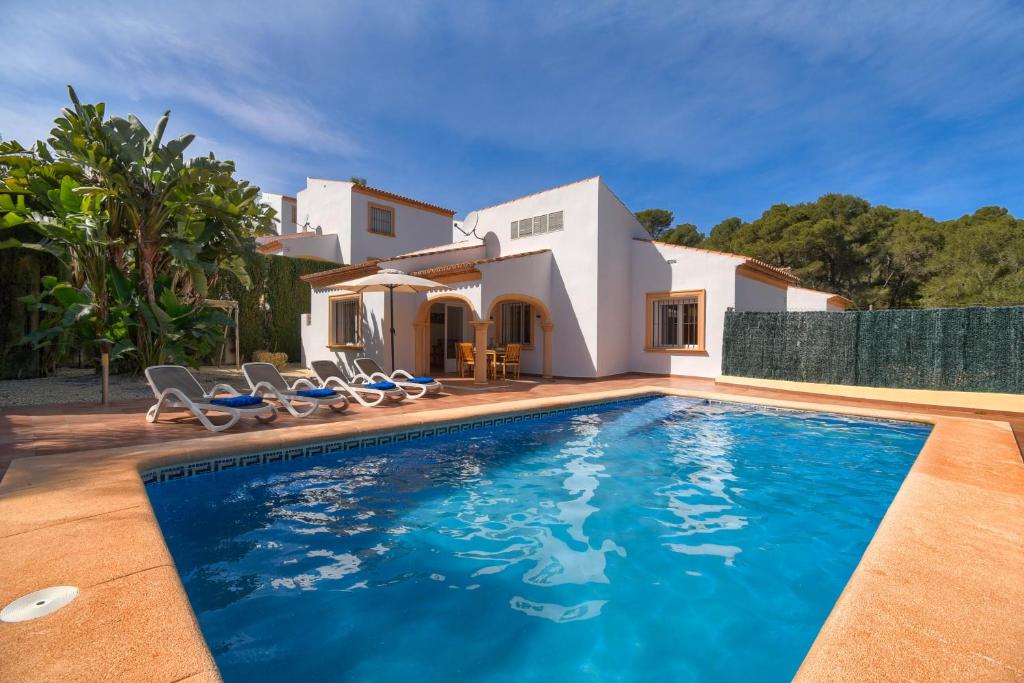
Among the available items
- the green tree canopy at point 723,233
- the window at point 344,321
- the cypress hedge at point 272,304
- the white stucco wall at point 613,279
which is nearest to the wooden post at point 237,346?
the cypress hedge at point 272,304

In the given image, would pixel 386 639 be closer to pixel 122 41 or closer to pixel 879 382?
pixel 122 41

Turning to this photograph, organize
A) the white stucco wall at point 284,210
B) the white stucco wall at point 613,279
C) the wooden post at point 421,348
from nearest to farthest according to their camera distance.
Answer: the wooden post at point 421,348
the white stucco wall at point 613,279
the white stucco wall at point 284,210

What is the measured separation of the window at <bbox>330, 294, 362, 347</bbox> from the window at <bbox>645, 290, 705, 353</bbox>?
34.3 ft

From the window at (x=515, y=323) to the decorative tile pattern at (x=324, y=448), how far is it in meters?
7.74

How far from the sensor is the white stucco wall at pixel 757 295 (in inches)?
623

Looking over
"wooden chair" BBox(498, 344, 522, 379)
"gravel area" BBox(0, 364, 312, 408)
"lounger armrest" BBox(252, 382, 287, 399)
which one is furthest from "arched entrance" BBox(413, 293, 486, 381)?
"lounger armrest" BBox(252, 382, 287, 399)

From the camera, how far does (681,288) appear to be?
16469 millimetres

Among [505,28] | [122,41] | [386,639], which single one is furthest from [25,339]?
[505,28]

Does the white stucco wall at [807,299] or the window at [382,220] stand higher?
the window at [382,220]

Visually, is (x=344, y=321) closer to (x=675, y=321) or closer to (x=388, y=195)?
(x=388, y=195)

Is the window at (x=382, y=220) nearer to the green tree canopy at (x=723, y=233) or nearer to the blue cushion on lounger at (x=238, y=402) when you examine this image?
the blue cushion on lounger at (x=238, y=402)

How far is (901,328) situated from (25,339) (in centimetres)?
2117

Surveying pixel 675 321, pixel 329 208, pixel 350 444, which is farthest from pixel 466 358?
pixel 329 208

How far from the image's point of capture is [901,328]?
13109mm
